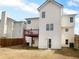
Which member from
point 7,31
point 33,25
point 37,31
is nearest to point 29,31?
point 37,31

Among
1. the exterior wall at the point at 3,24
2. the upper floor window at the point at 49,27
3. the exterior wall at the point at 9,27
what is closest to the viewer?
the upper floor window at the point at 49,27

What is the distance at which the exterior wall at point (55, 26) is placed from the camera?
103 ft

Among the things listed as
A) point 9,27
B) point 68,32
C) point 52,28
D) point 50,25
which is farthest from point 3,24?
point 52,28

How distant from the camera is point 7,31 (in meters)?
50.0

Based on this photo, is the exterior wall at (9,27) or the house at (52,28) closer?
the house at (52,28)

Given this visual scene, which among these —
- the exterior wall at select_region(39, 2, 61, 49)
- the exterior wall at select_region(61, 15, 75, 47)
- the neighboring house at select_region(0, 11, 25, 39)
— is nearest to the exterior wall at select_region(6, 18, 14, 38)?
the neighboring house at select_region(0, 11, 25, 39)

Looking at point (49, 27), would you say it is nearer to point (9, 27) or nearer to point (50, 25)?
point (50, 25)

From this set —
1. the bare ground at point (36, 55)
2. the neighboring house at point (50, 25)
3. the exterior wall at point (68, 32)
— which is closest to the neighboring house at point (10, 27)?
the exterior wall at point (68, 32)

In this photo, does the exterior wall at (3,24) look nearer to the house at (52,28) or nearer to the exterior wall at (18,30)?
the exterior wall at (18,30)

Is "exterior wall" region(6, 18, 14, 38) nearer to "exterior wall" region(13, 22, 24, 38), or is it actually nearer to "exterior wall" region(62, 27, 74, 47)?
"exterior wall" region(13, 22, 24, 38)

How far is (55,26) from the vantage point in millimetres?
31719

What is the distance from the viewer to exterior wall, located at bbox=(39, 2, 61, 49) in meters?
31.4

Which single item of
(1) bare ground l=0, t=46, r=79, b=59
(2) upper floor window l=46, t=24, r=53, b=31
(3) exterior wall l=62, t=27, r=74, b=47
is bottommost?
(1) bare ground l=0, t=46, r=79, b=59

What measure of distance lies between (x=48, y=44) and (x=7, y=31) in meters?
21.4
